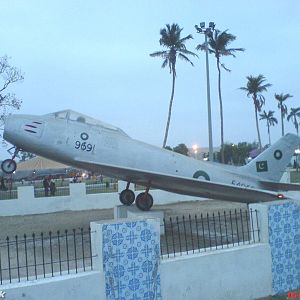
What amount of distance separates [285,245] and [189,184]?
5.45m

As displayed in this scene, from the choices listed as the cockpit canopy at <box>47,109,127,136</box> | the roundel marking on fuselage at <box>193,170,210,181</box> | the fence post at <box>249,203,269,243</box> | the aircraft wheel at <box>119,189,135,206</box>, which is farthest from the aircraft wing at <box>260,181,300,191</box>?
the fence post at <box>249,203,269,243</box>

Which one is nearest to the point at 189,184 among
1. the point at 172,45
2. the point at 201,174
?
the point at 201,174

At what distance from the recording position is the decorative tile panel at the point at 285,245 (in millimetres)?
7703

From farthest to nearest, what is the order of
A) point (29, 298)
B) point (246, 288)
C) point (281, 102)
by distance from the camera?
point (281, 102) < point (246, 288) < point (29, 298)

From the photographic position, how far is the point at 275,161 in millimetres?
15078

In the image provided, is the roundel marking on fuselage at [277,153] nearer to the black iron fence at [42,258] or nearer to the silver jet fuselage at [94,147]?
the silver jet fuselage at [94,147]

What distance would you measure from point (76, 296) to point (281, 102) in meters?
100

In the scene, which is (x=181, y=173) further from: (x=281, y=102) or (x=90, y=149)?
(x=281, y=102)

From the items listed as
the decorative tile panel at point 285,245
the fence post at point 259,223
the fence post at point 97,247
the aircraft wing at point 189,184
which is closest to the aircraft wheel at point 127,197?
the aircraft wing at point 189,184

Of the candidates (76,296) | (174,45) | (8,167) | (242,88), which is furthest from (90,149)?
(242,88)

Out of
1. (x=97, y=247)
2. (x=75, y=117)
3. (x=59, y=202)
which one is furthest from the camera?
(x=59, y=202)

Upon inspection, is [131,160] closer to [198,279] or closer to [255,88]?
[198,279]

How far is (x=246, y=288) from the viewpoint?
7340mm

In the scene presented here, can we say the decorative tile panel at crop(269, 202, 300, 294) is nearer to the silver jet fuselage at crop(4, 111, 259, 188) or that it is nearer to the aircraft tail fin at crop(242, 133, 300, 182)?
the silver jet fuselage at crop(4, 111, 259, 188)
